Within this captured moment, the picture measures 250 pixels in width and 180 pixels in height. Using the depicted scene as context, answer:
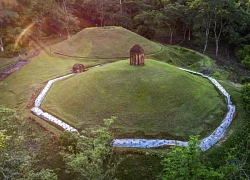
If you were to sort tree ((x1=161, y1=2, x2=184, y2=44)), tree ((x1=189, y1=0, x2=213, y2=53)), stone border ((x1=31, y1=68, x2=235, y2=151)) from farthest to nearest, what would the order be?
tree ((x1=161, y1=2, x2=184, y2=44)), tree ((x1=189, y1=0, x2=213, y2=53)), stone border ((x1=31, y1=68, x2=235, y2=151))

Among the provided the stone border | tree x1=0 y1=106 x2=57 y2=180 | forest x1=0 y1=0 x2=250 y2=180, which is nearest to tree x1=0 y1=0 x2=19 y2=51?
forest x1=0 y1=0 x2=250 y2=180

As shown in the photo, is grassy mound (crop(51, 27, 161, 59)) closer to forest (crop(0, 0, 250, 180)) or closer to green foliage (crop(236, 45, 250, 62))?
forest (crop(0, 0, 250, 180))

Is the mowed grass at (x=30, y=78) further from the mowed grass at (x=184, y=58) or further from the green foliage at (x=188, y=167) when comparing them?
the green foliage at (x=188, y=167)

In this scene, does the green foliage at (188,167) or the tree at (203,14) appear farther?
the tree at (203,14)

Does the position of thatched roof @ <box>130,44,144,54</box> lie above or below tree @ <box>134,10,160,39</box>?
below

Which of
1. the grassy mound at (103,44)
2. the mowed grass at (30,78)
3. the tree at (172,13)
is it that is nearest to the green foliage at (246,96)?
the mowed grass at (30,78)
